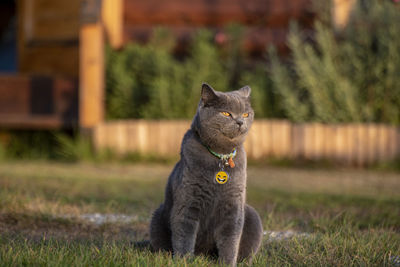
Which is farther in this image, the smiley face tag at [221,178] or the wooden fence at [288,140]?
the wooden fence at [288,140]

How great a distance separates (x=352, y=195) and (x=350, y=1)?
4.60 metres

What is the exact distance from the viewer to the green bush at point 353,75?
732 centimetres

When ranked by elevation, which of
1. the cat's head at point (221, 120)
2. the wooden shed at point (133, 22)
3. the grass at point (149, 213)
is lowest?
the grass at point (149, 213)

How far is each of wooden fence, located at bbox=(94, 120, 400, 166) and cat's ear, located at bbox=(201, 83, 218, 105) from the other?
449 cm

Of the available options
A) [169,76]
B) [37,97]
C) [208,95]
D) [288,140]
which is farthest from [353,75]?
[208,95]

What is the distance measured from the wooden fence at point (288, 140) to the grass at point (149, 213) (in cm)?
42

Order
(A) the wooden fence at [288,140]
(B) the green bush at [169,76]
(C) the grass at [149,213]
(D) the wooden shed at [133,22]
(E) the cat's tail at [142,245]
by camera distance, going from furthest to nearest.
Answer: (D) the wooden shed at [133,22] < (B) the green bush at [169,76] < (A) the wooden fence at [288,140] < (E) the cat's tail at [142,245] < (C) the grass at [149,213]

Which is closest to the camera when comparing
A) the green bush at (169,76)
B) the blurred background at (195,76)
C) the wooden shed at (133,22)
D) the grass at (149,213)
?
the grass at (149,213)

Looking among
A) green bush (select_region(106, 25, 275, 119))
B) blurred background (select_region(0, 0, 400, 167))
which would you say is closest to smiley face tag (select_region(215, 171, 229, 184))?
blurred background (select_region(0, 0, 400, 167))

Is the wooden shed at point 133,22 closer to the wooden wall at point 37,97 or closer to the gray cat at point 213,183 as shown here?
the wooden wall at point 37,97

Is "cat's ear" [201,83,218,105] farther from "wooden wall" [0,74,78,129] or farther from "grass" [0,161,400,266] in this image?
"wooden wall" [0,74,78,129]

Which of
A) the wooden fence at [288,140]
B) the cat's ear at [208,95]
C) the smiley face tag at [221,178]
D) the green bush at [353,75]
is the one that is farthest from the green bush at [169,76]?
the smiley face tag at [221,178]

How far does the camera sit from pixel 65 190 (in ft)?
15.5

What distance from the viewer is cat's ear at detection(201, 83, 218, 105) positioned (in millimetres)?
2699
